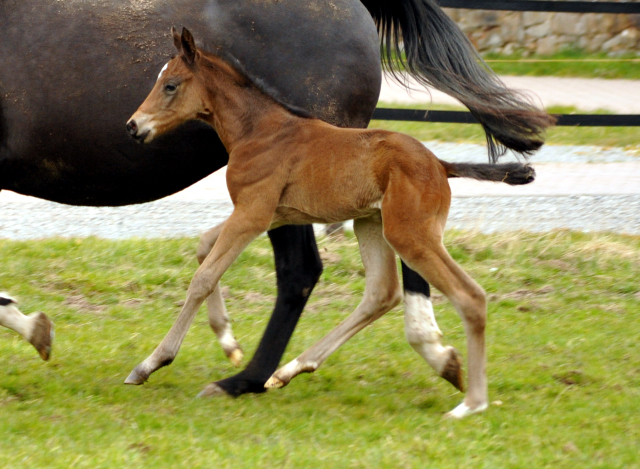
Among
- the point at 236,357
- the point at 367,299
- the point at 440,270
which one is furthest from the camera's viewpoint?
the point at 236,357

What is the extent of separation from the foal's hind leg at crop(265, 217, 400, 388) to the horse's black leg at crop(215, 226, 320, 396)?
153 mm

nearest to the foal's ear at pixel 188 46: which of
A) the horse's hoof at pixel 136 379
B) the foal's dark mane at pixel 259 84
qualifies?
the foal's dark mane at pixel 259 84

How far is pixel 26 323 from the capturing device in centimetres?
370

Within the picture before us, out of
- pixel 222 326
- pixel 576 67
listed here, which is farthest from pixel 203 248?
pixel 576 67

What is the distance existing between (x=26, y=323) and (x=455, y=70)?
85.5 inches

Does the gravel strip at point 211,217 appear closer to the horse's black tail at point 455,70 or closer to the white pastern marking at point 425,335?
the horse's black tail at point 455,70

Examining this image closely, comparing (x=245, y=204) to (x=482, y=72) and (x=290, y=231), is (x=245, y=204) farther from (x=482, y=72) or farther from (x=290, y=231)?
(x=482, y=72)

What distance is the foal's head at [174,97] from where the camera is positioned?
3283 millimetres

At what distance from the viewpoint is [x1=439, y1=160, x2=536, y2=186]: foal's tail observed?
331cm

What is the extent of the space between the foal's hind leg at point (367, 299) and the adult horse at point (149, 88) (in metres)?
0.11

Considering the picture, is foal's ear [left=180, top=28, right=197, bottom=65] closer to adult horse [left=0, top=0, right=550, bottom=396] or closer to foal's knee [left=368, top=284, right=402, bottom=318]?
adult horse [left=0, top=0, right=550, bottom=396]

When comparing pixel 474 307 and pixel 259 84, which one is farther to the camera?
pixel 259 84

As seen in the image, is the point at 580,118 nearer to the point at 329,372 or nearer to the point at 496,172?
the point at 329,372

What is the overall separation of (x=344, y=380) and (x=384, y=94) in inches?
384
